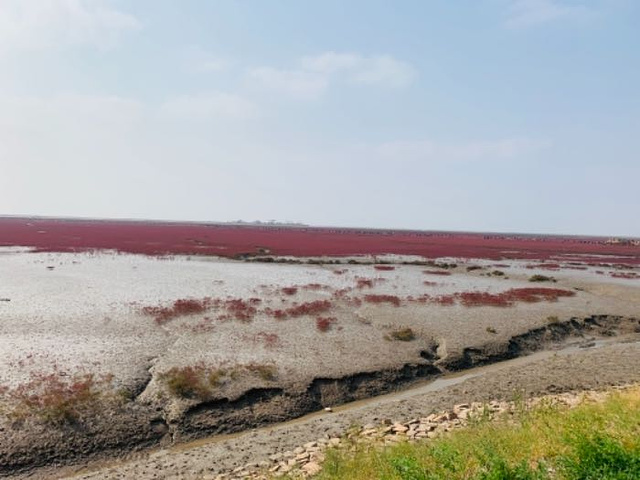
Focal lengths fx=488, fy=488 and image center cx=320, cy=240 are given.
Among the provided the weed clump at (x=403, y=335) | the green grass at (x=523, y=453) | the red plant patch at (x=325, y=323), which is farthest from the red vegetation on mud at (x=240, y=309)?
the green grass at (x=523, y=453)

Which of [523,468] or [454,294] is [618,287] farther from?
[523,468]

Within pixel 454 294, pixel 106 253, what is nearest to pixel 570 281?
pixel 454 294

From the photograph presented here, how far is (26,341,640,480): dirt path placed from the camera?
11.4m

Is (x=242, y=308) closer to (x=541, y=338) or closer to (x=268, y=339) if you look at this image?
(x=268, y=339)

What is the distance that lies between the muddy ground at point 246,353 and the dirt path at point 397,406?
0.09 meters

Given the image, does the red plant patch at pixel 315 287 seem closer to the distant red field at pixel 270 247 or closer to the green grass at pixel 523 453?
the green grass at pixel 523 453

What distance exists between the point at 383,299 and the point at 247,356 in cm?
1531

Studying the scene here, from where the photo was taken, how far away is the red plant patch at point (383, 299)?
32.0m

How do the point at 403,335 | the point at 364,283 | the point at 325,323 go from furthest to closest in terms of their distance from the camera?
the point at 364,283, the point at 325,323, the point at 403,335

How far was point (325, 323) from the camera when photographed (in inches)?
1000

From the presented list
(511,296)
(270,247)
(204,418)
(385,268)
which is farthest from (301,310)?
(270,247)

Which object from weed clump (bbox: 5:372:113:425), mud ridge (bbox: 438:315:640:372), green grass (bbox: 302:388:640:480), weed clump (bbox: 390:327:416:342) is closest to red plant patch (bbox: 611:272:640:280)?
mud ridge (bbox: 438:315:640:372)

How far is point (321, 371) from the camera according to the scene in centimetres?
1808

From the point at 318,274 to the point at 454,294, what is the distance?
1475cm
